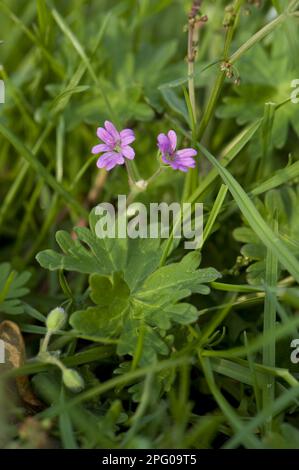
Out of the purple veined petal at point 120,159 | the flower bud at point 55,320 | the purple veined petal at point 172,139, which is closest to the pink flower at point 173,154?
the purple veined petal at point 172,139

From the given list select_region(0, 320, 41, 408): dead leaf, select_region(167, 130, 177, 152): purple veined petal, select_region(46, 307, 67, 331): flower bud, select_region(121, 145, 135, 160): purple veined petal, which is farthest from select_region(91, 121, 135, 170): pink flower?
select_region(0, 320, 41, 408): dead leaf

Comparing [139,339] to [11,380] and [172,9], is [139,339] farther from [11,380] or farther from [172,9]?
[172,9]

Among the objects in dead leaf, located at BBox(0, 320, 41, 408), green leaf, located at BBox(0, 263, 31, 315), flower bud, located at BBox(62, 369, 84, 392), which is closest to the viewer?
flower bud, located at BBox(62, 369, 84, 392)

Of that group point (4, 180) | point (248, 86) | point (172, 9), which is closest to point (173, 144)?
point (248, 86)

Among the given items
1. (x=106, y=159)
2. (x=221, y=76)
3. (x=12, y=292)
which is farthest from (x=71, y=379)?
(x=221, y=76)

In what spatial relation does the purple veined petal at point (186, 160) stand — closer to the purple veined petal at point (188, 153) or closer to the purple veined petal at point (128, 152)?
the purple veined petal at point (188, 153)

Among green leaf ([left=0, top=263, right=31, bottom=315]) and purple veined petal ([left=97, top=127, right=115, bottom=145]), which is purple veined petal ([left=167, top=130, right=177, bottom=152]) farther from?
green leaf ([left=0, top=263, right=31, bottom=315])
